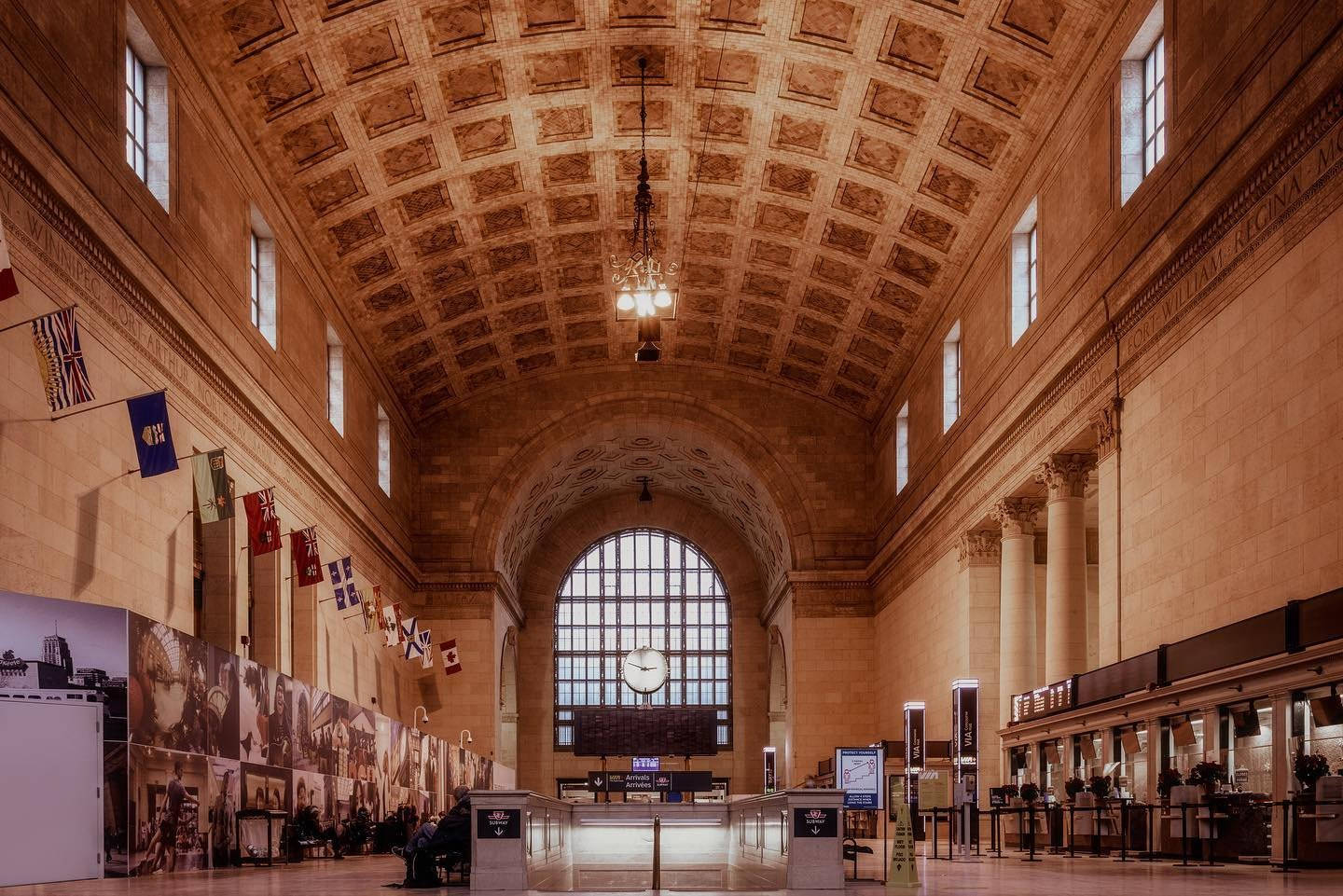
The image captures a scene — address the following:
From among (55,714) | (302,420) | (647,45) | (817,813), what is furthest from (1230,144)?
(302,420)

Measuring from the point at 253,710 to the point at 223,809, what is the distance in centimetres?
164

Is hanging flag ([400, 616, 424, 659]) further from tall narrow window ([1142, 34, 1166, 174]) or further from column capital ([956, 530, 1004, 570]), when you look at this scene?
tall narrow window ([1142, 34, 1166, 174])

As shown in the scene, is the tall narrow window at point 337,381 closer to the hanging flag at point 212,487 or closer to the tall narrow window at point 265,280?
the tall narrow window at point 265,280

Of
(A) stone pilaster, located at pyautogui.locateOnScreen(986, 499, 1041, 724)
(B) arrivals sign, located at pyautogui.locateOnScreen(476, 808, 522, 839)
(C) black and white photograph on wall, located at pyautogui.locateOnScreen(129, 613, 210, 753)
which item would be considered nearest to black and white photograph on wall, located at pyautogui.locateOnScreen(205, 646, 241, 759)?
(C) black and white photograph on wall, located at pyautogui.locateOnScreen(129, 613, 210, 753)

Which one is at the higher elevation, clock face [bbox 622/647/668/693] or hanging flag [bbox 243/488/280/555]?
hanging flag [bbox 243/488/280/555]

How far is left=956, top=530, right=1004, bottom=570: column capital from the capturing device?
3131 centimetres

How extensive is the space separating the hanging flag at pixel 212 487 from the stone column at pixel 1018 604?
14642 mm

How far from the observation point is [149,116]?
69.8ft

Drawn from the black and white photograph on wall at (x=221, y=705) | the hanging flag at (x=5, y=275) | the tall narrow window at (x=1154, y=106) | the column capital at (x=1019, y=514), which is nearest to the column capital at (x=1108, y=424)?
the tall narrow window at (x=1154, y=106)

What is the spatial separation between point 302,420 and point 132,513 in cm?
960

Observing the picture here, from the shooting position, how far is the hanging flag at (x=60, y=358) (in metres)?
15.1

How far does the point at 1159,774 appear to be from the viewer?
1891 centimetres

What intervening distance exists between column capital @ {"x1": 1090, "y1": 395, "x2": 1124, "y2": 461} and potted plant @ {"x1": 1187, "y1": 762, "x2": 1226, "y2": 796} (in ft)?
21.2

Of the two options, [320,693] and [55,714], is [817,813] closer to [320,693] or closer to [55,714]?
[55,714]
